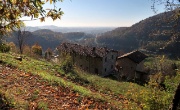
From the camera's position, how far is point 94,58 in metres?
47.2

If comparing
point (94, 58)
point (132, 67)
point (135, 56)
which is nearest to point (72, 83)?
point (94, 58)

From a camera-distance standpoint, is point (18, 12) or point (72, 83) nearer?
point (18, 12)

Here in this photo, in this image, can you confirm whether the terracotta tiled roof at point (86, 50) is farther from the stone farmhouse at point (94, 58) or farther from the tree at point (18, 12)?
the tree at point (18, 12)

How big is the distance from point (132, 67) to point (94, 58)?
9689 mm

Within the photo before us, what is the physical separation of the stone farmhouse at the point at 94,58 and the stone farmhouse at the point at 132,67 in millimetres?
3543

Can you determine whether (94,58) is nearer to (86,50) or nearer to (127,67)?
(86,50)

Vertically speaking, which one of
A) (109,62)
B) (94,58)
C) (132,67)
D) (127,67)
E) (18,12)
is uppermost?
(18,12)

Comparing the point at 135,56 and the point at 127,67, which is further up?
the point at 135,56

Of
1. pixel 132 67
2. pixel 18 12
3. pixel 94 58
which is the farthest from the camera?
pixel 132 67

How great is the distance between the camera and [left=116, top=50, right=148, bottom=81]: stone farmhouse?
4991 centimetres

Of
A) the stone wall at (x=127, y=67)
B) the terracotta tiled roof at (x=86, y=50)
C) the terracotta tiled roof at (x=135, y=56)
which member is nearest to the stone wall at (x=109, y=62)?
the terracotta tiled roof at (x=86, y=50)

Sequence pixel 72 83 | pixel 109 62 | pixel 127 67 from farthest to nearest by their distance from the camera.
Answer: pixel 127 67 → pixel 109 62 → pixel 72 83

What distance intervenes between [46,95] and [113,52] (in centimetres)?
4055

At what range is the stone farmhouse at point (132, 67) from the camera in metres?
49.9
